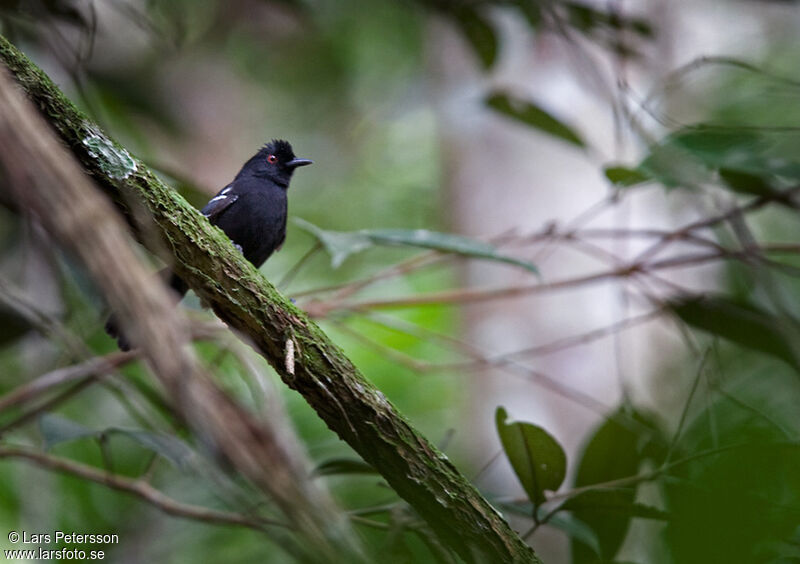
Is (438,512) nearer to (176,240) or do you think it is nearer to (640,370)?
(176,240)

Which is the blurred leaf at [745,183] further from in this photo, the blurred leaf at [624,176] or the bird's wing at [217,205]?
the bird's wing at [217,205]

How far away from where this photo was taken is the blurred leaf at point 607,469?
2326 millimetres

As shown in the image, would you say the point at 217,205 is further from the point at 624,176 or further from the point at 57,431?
the point at 624,176

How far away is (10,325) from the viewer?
2.81 metres

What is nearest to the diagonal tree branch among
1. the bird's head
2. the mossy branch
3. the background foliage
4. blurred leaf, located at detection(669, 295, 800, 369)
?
the background foliage

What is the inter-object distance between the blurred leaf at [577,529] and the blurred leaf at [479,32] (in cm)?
231

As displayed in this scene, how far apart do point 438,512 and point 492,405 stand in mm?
2652

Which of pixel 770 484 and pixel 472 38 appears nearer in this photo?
pixel 770 484

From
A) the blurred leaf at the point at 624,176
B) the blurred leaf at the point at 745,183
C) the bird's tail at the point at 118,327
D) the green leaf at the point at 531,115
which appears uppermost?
the blurred leaf at the point at 745,183

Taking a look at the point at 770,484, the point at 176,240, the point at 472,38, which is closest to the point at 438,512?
the point at 770,484

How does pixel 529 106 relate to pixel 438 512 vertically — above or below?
above

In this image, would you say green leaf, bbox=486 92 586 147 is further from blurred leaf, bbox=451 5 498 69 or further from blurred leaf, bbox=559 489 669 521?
blurred leaf, bbox=559 489 669 521

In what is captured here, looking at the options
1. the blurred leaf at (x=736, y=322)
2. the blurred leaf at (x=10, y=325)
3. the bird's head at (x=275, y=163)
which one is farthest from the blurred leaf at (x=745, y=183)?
the blurred leaf at (x=10, y=325)

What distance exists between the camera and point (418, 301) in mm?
3338
